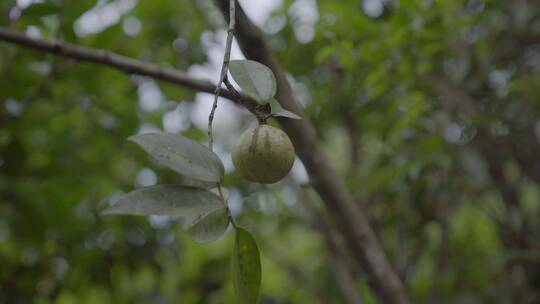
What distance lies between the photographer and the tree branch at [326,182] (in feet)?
2.55

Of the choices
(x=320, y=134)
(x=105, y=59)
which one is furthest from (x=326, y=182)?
(x=320, y=134)

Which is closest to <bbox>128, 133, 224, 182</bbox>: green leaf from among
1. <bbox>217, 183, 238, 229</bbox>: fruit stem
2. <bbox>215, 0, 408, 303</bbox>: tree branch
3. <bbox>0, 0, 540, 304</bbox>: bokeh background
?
<bbox>217, 183, 238, 229</bbox>: fruit stem

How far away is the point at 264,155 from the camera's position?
561 millimetres

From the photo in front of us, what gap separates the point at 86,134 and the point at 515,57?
3.62ft

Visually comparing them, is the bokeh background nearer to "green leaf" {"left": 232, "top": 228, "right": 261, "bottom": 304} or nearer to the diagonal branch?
the diagonal branch

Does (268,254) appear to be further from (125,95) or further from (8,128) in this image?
(8,128)

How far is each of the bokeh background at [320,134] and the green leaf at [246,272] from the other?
0.50 metres

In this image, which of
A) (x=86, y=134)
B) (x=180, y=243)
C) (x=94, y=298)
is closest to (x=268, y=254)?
(x=180, y=243)

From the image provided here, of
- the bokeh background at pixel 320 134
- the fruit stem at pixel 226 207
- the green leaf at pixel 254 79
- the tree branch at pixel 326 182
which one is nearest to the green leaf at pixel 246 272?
the fruit stem at pixel 226 207

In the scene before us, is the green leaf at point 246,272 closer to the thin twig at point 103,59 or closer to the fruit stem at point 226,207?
the fruit stem at point 226,207

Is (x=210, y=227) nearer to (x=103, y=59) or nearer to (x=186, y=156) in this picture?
(x=186, y=156)

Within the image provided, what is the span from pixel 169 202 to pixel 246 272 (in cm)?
10

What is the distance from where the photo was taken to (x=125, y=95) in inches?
57.7

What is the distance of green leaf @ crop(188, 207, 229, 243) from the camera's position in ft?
1.77
